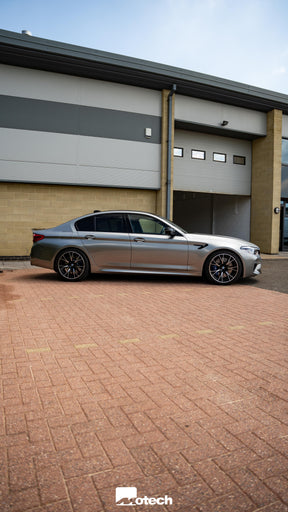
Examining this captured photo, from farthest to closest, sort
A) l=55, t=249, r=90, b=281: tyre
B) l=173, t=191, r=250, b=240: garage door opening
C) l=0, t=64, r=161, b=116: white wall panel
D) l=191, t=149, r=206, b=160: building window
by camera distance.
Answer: l=173, t=191, r=250, b=240: garage door opening, l=191, t=149, r=206, b=160: building window, l=0, t=64, r=161, b=116: white wall panel, l=55, t=249, r=90, b=281: tyre

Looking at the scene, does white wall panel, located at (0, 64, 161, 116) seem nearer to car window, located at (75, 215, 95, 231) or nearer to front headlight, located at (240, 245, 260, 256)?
car window, located at (75, 215, 95, 231)

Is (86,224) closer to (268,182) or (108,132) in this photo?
(108,132)

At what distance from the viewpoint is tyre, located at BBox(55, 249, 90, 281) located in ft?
26.3

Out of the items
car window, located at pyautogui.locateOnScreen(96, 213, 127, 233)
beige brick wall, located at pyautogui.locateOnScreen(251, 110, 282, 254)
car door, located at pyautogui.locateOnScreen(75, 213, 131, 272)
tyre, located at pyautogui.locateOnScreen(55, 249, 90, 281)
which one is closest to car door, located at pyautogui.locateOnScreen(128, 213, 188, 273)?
car door, located at pyautogui.locateOnScreen(75, 213, 131, 272)

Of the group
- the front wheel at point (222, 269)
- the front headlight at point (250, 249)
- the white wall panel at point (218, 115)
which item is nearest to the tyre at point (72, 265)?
the front wheel at point (222, 269)

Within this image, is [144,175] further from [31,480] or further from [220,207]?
[31,480]

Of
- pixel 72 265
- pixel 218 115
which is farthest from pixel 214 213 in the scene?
pixel 72 265

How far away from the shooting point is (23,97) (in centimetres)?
1241

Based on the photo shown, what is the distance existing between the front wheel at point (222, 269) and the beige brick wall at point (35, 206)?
6782 mm

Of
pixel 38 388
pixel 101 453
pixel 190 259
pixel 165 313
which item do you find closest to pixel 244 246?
pixel 190 259

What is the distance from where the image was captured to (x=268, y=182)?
55.8 feet

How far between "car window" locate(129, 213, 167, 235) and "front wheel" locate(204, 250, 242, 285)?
120 centimetres

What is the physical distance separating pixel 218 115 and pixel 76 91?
19.8 feet

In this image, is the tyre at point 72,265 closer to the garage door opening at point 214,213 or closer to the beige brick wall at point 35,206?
the beige brick wall at point 35,206
